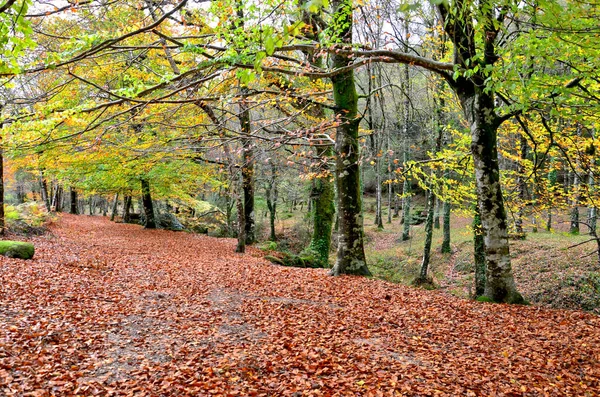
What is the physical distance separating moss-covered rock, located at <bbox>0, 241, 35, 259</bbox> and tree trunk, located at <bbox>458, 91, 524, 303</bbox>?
10.6 meters

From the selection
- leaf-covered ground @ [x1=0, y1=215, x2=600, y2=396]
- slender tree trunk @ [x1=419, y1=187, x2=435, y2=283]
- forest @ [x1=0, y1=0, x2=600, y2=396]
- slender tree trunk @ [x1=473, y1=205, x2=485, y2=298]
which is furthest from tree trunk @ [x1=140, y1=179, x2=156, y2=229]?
slender tree trunk @ [x1=473, y1=205, x2=485, y2=298]

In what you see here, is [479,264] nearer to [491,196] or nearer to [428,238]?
[428,238]

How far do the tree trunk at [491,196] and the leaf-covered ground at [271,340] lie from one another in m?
0.53

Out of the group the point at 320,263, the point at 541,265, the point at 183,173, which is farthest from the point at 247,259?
the point at 541,265

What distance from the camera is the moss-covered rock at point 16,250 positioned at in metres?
9.00

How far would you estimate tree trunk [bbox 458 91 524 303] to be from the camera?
675 centimetres

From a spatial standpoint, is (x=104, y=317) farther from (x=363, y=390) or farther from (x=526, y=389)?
(x=526, y=389)

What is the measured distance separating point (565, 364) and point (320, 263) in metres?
9.37

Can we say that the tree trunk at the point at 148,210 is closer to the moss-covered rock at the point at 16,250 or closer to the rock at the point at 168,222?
the rock at the point at 168,222

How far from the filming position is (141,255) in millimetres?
11781

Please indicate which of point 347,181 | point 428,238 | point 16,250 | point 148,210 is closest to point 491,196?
point 347,181

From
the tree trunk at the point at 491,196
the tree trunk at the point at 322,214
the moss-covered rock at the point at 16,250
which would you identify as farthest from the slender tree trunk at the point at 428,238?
the moss-covered rock at the point at 16,250

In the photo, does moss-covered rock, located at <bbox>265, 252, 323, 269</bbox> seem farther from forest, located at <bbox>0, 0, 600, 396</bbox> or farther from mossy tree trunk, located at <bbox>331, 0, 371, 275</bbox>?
mossy tree trunk, located at <bbox>331, 0, 371, 275</bbox>

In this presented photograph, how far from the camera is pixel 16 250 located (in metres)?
9.09
